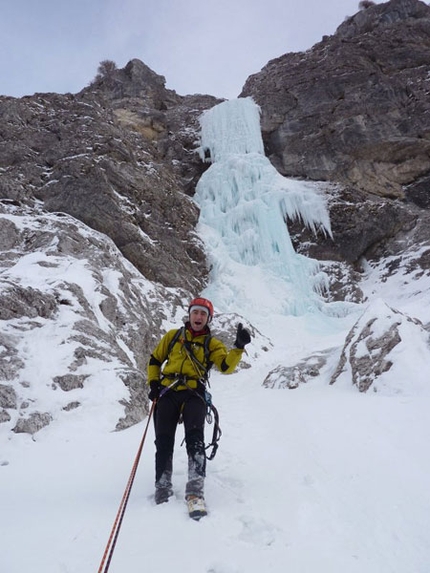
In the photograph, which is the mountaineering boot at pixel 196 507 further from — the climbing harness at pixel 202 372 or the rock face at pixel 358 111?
the rock face at pixel 358 111

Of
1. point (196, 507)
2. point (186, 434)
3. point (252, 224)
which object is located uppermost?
point (252, 224)

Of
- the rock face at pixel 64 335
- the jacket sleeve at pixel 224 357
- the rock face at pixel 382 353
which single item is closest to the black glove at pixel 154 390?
the jacket sleeve at pixel 224 357

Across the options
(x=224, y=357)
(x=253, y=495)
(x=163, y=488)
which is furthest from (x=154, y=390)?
(x=253, y=495)

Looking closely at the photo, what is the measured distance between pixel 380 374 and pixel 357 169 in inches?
1068

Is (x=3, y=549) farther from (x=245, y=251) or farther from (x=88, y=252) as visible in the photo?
(x=245, y=251)

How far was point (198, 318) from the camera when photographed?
4012 mm

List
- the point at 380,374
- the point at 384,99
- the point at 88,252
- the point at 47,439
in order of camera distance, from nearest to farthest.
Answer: the point at 47,439
the point at 380,374
the point at 88,252
the point at 384,99

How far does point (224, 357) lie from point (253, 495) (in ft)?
4.28

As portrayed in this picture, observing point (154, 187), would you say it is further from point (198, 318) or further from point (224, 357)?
point (224, 357)

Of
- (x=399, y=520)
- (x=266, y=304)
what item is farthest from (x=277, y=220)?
(x=399, y=520)

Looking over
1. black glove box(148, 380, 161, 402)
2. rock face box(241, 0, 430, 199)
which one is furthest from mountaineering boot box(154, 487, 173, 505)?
rock face box(241, 0, 430, 199)

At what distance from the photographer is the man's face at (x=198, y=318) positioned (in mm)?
4000

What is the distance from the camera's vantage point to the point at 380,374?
651 cm

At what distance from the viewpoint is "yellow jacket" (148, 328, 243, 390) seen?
3848 millimetres
